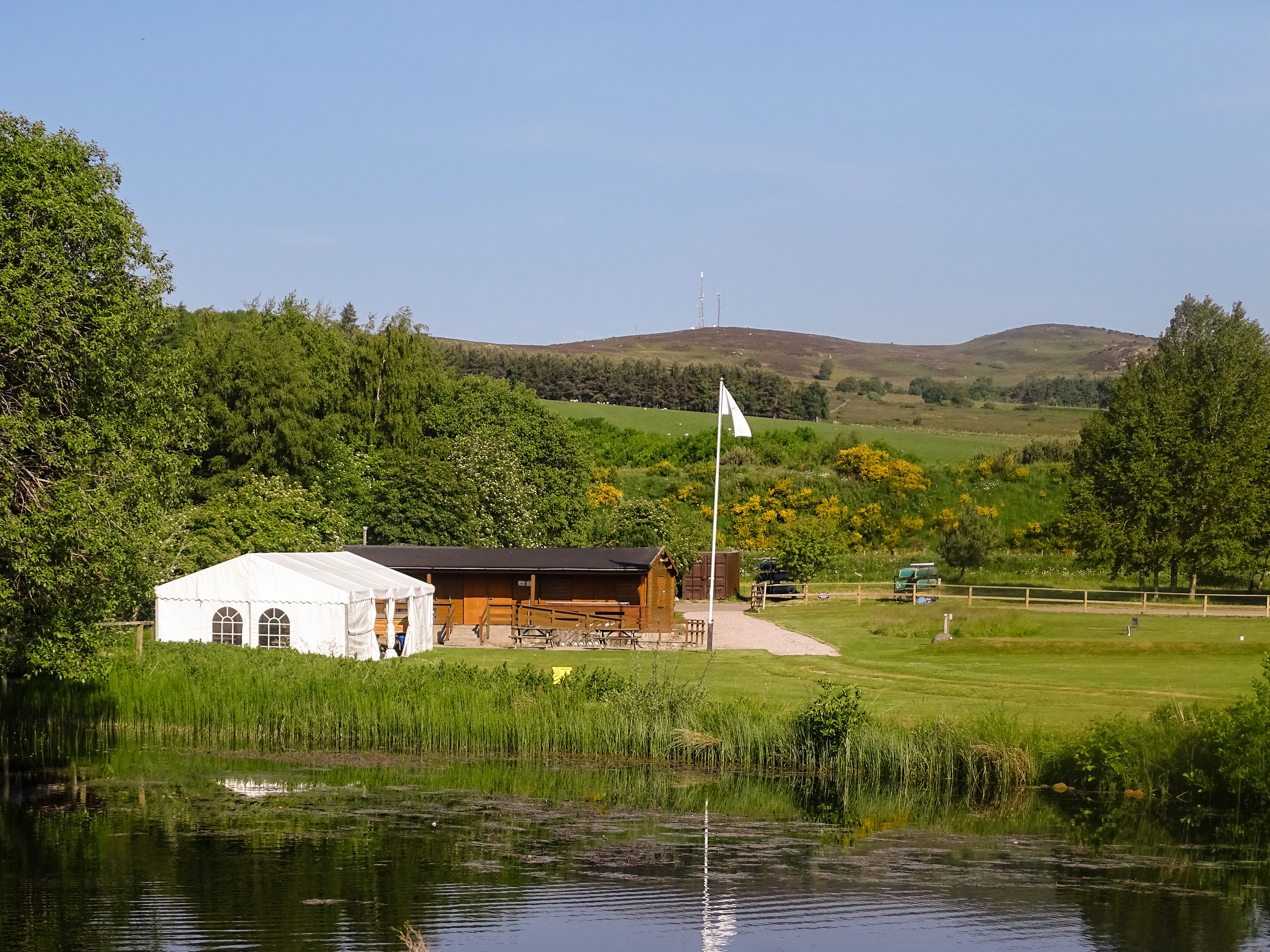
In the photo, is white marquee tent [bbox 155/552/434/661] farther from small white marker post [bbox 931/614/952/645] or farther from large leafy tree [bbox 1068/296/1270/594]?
large leafy tree [bbox 1068/296/1270/594]

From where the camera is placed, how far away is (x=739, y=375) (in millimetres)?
123812

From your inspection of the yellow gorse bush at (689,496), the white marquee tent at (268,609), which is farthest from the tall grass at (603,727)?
the yellow gorse bush at (689,496)

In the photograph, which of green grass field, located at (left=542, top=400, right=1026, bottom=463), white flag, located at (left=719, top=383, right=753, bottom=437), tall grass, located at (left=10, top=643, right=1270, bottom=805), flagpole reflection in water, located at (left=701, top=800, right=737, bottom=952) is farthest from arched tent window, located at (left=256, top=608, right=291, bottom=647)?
green grass field, located at (left=542, top=400, right=1026, bottom=463)

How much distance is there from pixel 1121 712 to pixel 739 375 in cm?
10186

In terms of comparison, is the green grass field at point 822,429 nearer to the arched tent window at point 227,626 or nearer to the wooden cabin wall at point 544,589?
the wooden cabin wall at point 544,589

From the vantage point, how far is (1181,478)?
2044 inches

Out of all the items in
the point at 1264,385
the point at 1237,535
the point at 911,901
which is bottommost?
the point at 911,901

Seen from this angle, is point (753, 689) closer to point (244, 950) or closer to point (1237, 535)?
point (244, 950)

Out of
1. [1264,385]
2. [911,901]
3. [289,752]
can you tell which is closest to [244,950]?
[911,901]

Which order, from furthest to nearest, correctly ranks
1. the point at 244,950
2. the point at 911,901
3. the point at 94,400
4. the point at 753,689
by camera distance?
1. the point at 753,689
2. the point at 94,400
3. the point at 911,901
4. the point at 244,950

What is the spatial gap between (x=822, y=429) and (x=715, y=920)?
89.4m

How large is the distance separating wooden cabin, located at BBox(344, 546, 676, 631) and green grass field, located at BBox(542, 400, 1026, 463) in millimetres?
50795

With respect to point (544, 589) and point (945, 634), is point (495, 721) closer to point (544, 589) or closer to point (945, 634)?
point (945, 634)

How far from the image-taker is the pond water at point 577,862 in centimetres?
1320
